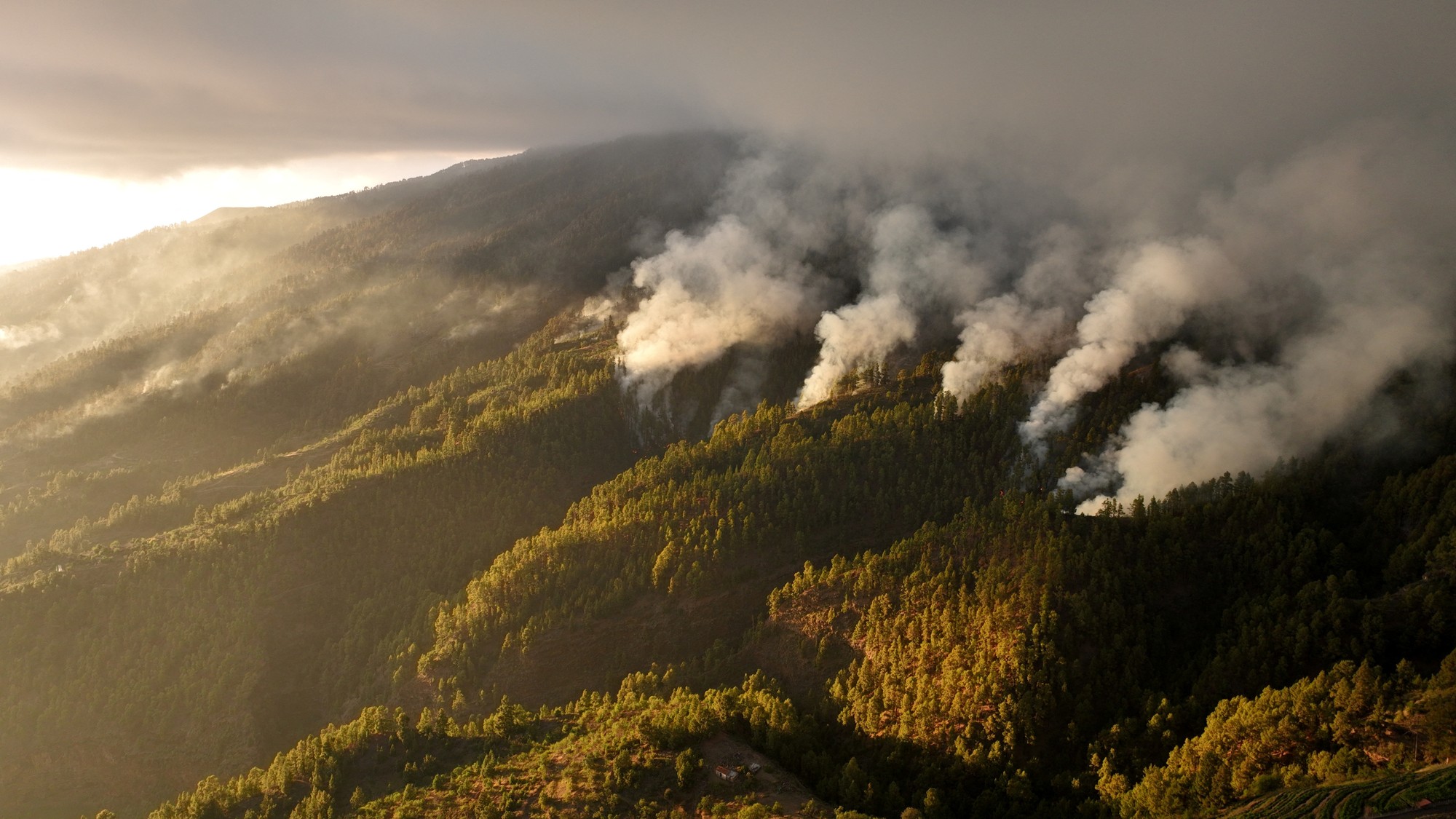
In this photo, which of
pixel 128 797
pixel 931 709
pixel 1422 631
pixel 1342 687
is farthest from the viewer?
pixel 128 797

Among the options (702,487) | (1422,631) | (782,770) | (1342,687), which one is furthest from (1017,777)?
(702,487)

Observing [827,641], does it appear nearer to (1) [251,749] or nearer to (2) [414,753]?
(2) [414,753]

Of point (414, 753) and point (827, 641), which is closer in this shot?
point (414, 753)

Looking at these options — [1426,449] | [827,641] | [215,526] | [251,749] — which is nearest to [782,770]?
[827,641]

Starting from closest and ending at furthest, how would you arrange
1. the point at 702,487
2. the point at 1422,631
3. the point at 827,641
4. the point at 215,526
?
the point at 1422,631 → the point at 827,641 → the point at 702,487 → the point at 215,526

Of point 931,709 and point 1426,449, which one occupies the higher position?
point 1426,449

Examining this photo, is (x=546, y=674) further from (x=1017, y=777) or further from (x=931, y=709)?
(x=1017, y=777)

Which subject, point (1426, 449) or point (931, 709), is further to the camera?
point (1426, 449)

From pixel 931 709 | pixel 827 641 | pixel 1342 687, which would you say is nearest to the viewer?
pixel 1342 687

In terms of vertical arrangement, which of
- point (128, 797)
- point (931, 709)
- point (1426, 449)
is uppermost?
point (1426, 449)
